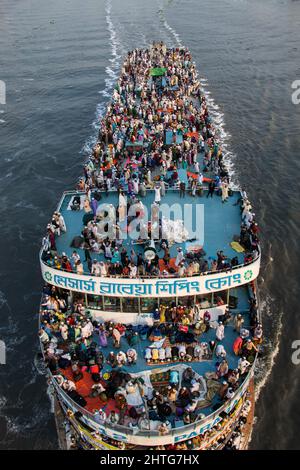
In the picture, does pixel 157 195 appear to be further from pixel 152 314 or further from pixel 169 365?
pixel 169 365

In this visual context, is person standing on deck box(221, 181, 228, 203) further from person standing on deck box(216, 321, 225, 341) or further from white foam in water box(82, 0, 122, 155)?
white foam in water box(82, 0, 122, 155)

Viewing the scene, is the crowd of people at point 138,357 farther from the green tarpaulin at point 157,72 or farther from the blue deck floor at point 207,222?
the green tarpaulin at point 157,72

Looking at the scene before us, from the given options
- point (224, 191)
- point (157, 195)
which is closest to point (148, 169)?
point (157, 195)

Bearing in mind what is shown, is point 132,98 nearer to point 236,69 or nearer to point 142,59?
point 142,59

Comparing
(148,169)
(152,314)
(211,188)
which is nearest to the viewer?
(152,314)

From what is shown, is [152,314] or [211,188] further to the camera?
[211,188]
